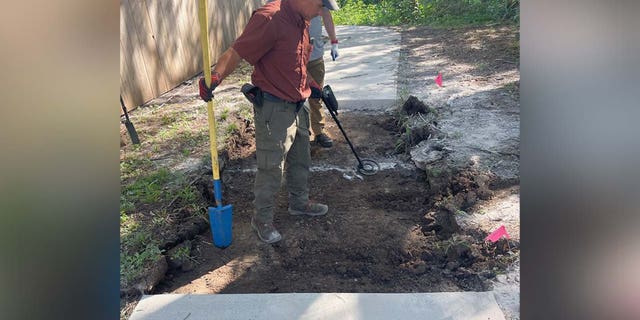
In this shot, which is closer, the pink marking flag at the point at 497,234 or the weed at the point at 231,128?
the pink marking flag at the point at 497,234

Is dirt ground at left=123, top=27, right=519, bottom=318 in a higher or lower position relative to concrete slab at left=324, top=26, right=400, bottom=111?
lower

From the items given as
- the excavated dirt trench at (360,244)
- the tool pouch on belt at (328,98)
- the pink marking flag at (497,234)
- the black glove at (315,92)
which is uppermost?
the black glove at (315,92)

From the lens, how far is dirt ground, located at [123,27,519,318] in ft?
12.1

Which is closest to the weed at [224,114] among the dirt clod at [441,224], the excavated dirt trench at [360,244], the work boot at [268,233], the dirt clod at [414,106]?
the excavated dirt trench at [360,244]

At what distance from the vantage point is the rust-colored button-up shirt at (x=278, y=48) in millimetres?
3751

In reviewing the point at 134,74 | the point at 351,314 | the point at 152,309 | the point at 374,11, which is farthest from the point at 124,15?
the point at 374,11

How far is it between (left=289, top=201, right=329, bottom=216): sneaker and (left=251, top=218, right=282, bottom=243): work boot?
0.42 metres

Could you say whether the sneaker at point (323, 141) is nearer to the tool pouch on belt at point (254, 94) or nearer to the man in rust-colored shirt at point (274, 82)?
the man in rust-colored shirt at point (274, 82)

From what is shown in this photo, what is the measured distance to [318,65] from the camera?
5590 millimetres

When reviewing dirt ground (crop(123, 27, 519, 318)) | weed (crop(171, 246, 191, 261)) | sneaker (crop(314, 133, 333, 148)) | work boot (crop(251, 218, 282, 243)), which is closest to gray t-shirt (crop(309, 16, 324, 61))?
sneaker (crop(314, 133, 333, 148))

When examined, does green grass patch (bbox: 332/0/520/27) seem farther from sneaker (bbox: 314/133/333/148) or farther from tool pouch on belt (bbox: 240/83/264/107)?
tool pouch on belt (bbox: 240/83/264/107)

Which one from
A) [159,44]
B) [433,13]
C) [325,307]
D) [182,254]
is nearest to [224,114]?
[159,44]

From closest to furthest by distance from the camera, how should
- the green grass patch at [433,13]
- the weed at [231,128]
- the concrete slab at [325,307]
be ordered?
the concrete slab at [325,307] → the weed at [231,128] → the green grass patch at [433,13]
